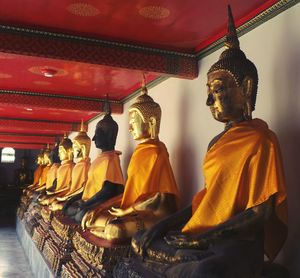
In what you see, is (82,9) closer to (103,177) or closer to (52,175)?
(103,177)

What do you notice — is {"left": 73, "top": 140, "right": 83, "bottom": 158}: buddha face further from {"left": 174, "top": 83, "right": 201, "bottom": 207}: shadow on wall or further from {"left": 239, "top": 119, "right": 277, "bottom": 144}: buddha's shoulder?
{"left": 239, "top": 119, "right": 277, "bottom": 144}: buddha's shoulder

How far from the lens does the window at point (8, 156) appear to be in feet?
53.8

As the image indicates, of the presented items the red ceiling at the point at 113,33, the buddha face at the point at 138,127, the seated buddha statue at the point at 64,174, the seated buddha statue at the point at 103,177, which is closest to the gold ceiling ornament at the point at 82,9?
the red ceiling at the point at 113,33

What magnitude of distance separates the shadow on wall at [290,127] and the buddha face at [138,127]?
125 cm

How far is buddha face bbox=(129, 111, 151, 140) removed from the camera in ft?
11.5

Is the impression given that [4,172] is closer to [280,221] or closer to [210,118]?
[210,118]

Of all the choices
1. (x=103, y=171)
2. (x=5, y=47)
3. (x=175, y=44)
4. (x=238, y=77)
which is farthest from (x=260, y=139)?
(x=103, y=171)

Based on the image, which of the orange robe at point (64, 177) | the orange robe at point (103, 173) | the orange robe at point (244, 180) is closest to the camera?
the orange robe at point (244, 180)

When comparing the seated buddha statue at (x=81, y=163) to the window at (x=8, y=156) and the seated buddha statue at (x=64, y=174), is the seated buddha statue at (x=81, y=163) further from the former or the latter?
the window at (x=8, y=156)

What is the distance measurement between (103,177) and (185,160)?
91 centimetres

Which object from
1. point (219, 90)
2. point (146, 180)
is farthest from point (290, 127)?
point (146, 180)

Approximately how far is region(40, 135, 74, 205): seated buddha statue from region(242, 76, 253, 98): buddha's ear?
12.7ft

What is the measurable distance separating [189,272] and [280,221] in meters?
0.62

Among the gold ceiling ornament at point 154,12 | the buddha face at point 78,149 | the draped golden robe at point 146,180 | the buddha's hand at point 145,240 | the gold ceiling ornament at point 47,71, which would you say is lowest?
the buddha's hand at point 145,240
